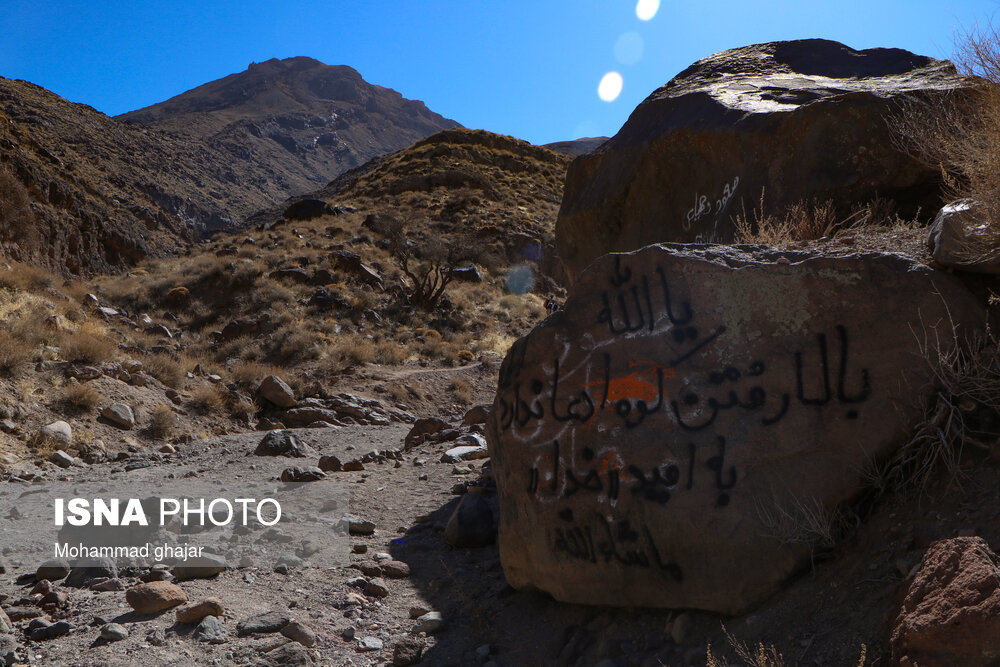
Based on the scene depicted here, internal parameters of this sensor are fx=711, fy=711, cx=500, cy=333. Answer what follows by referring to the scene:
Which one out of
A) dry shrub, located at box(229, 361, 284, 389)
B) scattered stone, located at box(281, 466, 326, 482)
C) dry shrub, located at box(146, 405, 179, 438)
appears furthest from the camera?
dry shrub, located at box(229, 361, 284, 389)

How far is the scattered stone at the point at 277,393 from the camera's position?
432 inches

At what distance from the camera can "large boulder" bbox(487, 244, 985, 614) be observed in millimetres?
3111

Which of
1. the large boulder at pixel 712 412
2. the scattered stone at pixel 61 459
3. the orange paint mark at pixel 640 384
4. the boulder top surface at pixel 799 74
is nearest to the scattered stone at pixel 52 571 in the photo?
the large boulder at pixel 712 412

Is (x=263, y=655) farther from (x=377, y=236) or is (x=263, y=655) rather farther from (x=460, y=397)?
(x=377, y=236)

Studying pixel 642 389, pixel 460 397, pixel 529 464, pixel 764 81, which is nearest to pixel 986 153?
pixel 642 389

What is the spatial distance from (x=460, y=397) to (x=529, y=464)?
9916mm

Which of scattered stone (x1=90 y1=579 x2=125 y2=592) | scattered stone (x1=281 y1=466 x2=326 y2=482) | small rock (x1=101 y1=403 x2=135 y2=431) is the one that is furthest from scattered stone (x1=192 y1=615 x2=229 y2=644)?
small rock (x1=101 y1=403 x2=135 y2=431)

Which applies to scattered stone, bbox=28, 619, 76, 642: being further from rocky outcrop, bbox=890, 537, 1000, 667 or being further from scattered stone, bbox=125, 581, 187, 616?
rocky outcrop, bbox=890, 537, 1000, 667

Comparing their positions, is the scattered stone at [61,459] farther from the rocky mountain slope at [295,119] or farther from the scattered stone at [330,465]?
the rocky mountain slope at [295,119]

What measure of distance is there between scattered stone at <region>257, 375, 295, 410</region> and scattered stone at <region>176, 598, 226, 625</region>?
7.53 meters

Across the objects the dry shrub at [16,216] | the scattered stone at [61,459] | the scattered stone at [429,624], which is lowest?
the scattered stone at [429,624]

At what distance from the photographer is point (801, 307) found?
10.9 feet

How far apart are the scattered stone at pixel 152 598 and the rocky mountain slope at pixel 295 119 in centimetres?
5689

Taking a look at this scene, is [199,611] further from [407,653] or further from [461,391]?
[461,391]
